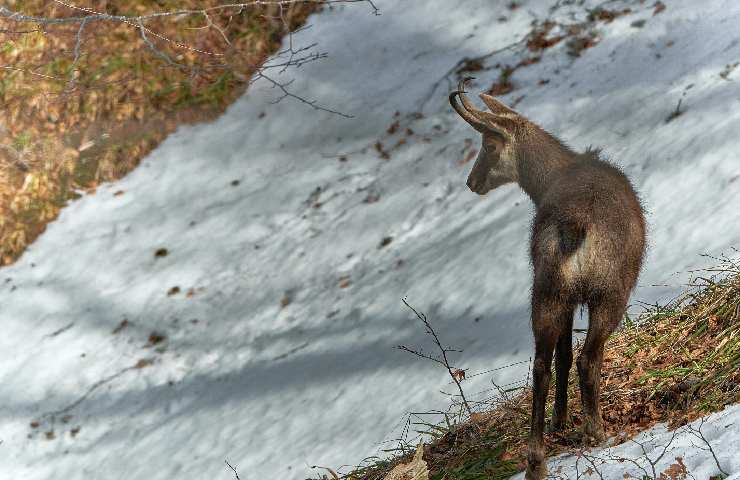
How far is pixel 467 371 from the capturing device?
7.46 metres

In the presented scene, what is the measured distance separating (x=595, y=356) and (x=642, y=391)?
2.64 ft

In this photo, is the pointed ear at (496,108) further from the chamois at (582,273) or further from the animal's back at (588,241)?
the animal's back at (588,241)

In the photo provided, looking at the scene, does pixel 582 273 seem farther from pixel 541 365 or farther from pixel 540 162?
pixel 540 162

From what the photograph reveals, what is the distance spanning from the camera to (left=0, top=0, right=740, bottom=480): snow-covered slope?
802 centimetres

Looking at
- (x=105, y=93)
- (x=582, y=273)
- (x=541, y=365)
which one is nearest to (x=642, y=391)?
(x=541, y=365)

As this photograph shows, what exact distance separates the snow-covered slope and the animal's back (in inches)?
90.4

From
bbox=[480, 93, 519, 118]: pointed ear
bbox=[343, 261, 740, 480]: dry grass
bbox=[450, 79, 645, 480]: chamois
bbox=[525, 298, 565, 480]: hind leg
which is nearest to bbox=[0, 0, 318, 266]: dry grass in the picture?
bbox=[480, 93, 519, 118]: pointed ear

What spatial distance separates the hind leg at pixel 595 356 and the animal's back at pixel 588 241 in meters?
0.08

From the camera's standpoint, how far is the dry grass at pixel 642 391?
489 cm

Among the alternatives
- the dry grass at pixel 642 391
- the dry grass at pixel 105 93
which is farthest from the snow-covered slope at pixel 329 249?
the dry grass at pixel 642 391

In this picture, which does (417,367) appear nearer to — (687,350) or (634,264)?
(687,350)

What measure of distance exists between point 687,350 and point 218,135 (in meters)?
8.85

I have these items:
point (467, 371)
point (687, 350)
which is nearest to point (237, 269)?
point (467, 371)

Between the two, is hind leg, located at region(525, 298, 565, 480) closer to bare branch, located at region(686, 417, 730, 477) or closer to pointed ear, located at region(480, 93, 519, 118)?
bare branch, located at region(686, 417, 730, 477)
